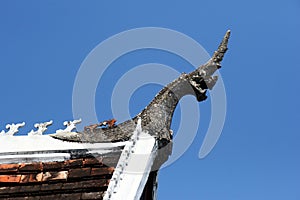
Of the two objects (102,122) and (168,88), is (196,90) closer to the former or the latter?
(168,88)

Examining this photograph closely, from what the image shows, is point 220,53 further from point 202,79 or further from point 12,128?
point 12,128

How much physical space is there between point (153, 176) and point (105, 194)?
56.2 inches

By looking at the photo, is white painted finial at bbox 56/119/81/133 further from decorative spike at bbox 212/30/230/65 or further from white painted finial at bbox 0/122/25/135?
decorative spike at bbox 212/30/230/65

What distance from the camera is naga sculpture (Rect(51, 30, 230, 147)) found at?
21.9 ft

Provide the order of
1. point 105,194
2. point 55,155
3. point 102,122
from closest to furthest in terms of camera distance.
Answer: point 105,194, point 55,155, point 102,122

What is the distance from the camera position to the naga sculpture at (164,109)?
21.9ft

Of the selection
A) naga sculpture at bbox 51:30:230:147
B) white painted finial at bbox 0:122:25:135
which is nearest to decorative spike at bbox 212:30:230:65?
naga sculpture at bbox 51:30:230:147

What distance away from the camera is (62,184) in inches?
231

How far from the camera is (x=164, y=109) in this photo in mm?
7129

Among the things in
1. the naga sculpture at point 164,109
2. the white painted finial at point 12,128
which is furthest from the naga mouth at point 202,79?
the white painted finial at point 12,128

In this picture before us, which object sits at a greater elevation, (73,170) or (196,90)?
(196,90)

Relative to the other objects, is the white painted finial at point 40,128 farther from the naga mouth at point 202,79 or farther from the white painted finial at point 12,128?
the naga mouth at point 202,79

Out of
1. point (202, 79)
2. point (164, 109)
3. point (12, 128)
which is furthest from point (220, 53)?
point (12, 128)

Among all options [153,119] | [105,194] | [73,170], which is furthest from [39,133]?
[105,194]
